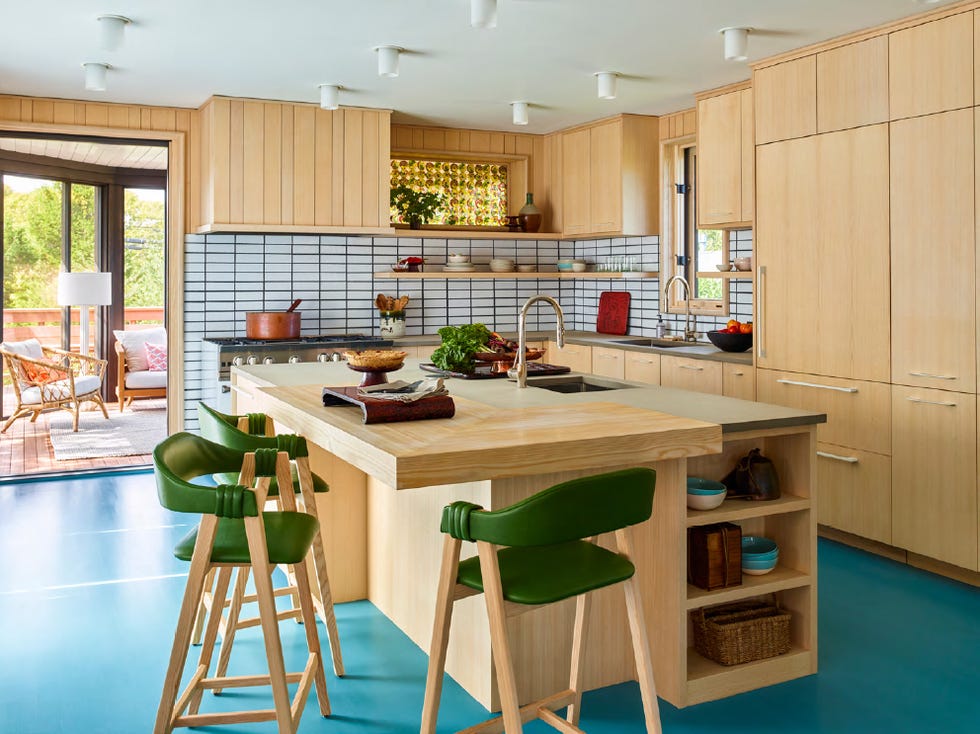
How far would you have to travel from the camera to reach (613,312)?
22.8 ft

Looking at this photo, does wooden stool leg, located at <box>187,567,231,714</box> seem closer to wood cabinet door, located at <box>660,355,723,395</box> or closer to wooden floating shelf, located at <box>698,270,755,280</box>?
wood cabinet door, located at <box>660,355,723,395</box>

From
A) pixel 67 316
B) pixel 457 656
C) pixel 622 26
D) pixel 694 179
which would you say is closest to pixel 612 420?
pixel 457 656

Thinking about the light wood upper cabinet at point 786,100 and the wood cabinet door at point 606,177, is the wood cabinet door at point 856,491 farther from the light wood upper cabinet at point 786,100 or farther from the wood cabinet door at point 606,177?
the wood cabinet door at point 606,177

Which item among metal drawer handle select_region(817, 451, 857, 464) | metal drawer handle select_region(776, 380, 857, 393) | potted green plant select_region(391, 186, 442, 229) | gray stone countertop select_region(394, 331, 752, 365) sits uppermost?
potted green plant select_region(391, 186, 442, 229)

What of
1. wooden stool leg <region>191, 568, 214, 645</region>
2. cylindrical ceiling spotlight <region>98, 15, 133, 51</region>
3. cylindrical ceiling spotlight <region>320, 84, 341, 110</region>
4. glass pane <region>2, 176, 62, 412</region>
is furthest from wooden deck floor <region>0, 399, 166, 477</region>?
wooden stool leg <region>191, 568, 214, 645</region>

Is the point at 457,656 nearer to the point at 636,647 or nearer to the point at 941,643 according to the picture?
the point at 636,647

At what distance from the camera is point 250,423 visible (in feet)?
10.5

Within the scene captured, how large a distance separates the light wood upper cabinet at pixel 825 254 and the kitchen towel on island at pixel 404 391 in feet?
7.19

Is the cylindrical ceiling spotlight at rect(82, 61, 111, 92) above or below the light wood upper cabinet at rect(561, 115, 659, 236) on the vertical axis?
above

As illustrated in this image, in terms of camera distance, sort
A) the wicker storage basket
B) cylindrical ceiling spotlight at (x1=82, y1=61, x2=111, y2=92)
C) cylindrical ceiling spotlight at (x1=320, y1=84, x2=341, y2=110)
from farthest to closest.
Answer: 1. cylindrical ceiling spotlight at (x1=320, y1=84, x2=341, y2=110)
2. cylindrical ceiling spotlight at (x1=82, y1=61, x2=111, y2=92)
3. the wicker storage basket

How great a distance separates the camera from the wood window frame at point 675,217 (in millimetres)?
6277

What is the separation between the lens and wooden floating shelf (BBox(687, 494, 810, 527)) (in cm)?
275

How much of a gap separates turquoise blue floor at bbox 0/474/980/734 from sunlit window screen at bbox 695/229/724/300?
217 cm

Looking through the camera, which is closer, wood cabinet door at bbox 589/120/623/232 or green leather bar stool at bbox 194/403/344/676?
green leather bar stool at bbox 194/403/344/676
